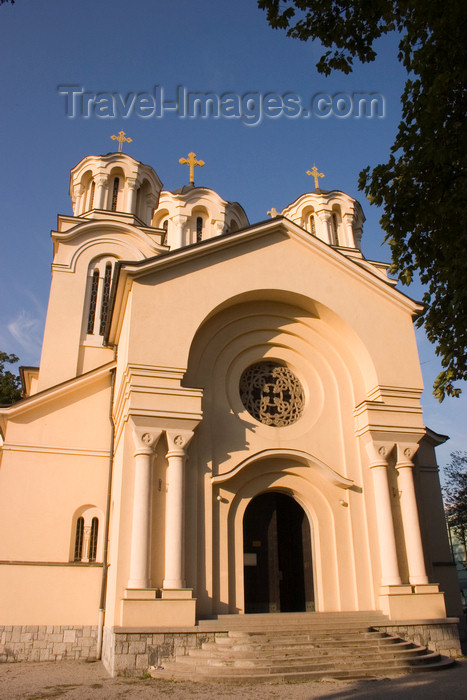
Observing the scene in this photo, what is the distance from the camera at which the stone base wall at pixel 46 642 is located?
12.9 m

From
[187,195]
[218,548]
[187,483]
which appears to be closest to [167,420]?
[187,483]

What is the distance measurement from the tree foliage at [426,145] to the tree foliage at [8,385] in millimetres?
22322

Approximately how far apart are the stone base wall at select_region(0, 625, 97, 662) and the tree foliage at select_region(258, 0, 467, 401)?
9848 millimetres

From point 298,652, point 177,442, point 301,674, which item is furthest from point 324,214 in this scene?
point 301,674

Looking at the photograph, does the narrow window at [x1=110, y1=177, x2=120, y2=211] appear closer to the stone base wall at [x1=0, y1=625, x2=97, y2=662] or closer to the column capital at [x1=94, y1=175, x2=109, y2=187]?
the column capital at [x1=94, y1=175, x2=109, y2=187]

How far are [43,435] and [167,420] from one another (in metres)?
4.61

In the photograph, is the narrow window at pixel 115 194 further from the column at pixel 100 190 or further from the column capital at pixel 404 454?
the column capital at pixel 404 454

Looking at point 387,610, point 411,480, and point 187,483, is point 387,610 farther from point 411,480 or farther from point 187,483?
point 187,483

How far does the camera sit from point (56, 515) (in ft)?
46.9

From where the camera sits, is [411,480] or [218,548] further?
[411,480]

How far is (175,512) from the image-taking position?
37.8ft

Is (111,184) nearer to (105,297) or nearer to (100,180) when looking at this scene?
(100,180)

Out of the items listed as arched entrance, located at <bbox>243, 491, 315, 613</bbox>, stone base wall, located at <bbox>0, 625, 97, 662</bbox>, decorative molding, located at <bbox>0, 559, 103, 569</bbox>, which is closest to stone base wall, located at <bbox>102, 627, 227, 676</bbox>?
arched entrance, located at <bbox>243, 491, 315, 613</bbox>

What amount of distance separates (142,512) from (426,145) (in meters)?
7.98
